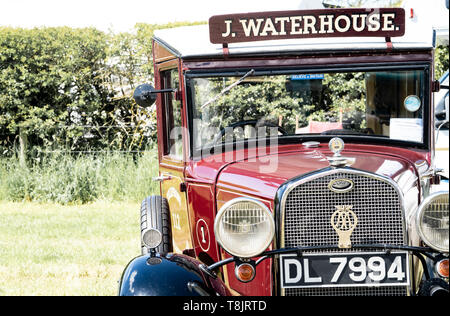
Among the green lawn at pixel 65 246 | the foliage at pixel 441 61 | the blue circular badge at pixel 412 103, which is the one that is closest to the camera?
the blue circular badge at pixel 412 103

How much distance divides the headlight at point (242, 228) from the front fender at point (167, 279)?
0.26m

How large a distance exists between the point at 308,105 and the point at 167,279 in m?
1.47

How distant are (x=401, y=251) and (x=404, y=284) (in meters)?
0.16

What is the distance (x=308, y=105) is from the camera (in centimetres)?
389

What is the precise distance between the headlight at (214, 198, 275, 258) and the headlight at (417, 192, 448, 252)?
74 cm

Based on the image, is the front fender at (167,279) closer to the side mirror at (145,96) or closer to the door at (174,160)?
the door at (174,160)

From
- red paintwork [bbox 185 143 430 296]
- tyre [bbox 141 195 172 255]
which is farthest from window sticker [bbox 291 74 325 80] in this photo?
tyre [bbox 141 195 172 255]

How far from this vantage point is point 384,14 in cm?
377

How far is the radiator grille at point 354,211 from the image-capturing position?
308 centimetres

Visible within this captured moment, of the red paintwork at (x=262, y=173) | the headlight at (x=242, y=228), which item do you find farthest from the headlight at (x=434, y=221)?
the headlight at (x=242, y=228)

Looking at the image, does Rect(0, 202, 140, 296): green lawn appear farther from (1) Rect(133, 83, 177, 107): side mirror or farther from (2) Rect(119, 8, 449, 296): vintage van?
(1) Rect(133, 83, 177, 107): side mirror

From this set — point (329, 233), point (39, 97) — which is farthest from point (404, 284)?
point (39, 97)

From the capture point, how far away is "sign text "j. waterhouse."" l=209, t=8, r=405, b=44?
3.76 meters
